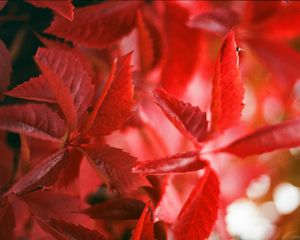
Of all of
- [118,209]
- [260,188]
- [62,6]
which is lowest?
[260,188]

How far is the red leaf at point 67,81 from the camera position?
305mm

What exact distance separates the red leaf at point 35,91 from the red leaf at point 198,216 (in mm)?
109

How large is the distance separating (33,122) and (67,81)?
33mm

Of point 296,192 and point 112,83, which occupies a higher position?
point 112,83

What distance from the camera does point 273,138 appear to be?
0.95 feet

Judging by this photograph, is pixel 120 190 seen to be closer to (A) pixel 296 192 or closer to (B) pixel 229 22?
(B) pixel 229 22

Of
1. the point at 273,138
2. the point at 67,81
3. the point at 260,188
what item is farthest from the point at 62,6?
the point at 260,188

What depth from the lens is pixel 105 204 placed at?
1.09ft

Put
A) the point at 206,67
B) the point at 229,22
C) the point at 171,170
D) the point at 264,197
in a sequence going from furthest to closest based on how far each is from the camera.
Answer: the point at 264,197, the point at 206,67, the point at 229,22, the point at 171,170

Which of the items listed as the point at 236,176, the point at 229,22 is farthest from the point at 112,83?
the point at 236,176

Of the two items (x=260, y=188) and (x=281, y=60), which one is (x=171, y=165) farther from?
(x=260, y=188)

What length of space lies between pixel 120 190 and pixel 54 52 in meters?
0.09

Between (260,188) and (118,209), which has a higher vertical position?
(118,209)

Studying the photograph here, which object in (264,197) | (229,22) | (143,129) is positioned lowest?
(264,197)
